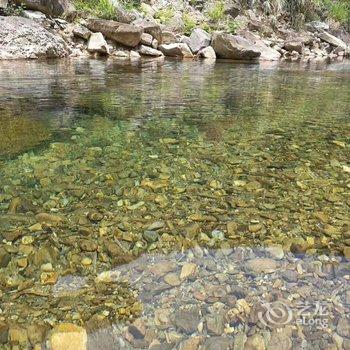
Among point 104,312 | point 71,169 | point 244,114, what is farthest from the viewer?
point 244,114

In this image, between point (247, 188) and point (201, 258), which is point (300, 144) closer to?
point (247, 188)

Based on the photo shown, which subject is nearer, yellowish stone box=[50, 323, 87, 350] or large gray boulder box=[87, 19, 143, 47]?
yellowish stone box=[50, 323, 87, 350]

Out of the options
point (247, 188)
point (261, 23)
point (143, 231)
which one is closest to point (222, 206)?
point (247, 188)

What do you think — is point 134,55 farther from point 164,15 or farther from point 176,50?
point 164,15

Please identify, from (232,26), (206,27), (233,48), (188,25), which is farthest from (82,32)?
(232,26)

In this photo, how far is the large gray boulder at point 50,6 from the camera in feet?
48.2

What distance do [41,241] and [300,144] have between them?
3.29 m

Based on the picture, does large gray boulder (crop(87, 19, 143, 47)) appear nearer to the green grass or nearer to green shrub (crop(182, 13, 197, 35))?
green shrub (crop(182, 13, 197, 35))

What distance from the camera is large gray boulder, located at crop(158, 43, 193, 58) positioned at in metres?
16.6

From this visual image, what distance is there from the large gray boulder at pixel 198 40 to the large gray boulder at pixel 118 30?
275 cm

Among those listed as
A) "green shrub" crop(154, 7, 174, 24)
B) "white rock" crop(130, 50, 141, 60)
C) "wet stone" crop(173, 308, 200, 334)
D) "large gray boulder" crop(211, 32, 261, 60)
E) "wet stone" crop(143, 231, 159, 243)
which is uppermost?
"green shrub" crop(154, 7, 174, 24)

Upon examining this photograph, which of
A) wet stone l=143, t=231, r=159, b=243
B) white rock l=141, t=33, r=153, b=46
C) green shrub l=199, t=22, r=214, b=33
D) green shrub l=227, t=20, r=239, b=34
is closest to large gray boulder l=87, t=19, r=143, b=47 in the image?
white rock l=141, t=33, r=153, b=46

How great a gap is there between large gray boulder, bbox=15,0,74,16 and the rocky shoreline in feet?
0.78

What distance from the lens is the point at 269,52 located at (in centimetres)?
1881
